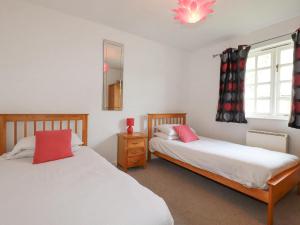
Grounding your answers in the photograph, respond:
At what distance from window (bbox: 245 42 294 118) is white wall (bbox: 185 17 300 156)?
199 mm

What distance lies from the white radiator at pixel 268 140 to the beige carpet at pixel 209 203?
618mm

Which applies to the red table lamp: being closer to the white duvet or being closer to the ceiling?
the white duvet

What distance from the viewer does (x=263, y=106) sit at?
2877 mm

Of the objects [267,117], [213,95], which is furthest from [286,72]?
[213,95]

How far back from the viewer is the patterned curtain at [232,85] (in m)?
2.89

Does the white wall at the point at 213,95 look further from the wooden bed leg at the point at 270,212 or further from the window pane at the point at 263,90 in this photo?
the wooden bed leg at the point at 270,212

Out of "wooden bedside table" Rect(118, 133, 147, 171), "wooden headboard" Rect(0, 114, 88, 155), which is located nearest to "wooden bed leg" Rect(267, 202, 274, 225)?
"wooden bedside table" Rect(118, 133, 147, 171)

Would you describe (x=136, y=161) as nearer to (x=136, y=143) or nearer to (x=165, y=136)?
(x=136, y=143)

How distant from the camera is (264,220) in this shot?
1684 millimetres

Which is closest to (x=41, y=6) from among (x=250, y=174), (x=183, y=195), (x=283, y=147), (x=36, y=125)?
(x=36, y=125)

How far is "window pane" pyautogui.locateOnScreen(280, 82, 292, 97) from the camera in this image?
255 cm

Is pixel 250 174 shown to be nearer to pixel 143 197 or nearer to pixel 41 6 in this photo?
pixel 143 197

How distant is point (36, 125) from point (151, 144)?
1.87m

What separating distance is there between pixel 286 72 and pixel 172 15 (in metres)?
1.93
